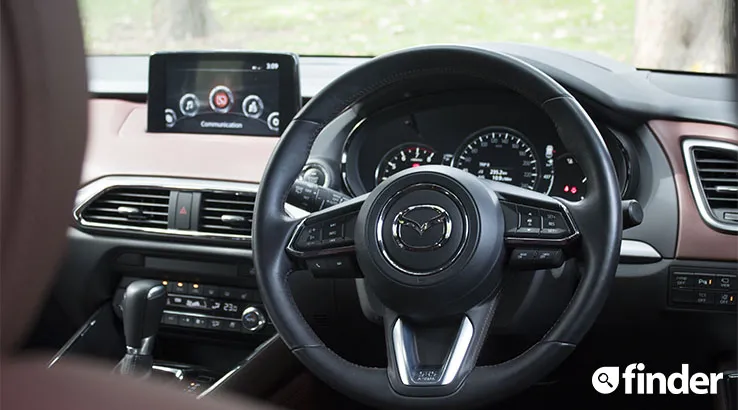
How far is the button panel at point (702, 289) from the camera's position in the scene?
1.88m

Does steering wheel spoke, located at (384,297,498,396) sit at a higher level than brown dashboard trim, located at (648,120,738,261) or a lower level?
lower

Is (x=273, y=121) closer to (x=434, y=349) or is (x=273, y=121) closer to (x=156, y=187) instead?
(x=156, y=187)

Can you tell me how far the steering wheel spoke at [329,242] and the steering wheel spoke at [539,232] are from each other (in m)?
0.25

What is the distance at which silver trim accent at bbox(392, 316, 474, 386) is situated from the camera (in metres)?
1.43

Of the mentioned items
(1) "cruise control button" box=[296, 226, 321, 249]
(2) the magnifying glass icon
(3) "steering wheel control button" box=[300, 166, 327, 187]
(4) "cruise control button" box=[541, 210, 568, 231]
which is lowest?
(2) the magnifying glass icon

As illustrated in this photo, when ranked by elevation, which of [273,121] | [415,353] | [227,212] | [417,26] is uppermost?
[417,26]

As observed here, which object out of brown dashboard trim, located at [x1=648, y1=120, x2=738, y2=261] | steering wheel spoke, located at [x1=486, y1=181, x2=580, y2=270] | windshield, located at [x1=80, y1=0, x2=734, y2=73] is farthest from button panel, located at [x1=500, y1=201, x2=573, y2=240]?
windshield, located at [x1=80, y1=0, x2=734, y2=73]

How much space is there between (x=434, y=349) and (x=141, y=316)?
0.93 m

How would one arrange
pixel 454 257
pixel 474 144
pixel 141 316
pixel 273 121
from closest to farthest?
pixel 454 257, pixel 474 144, pixel 141 316, pixel 273 121

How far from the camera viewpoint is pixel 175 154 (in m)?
2.38

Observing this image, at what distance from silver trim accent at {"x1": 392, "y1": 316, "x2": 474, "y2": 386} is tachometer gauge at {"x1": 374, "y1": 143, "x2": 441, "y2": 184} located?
593 millimetres

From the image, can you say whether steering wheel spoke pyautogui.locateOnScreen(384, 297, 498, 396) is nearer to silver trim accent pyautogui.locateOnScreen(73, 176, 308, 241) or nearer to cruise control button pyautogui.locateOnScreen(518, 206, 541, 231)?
cruise control button pyautogui.locateOnScreen(518, 206, 541, 231)

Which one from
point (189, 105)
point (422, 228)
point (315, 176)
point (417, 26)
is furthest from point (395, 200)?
point (417, 26)

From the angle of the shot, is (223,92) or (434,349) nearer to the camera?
(434,349)
